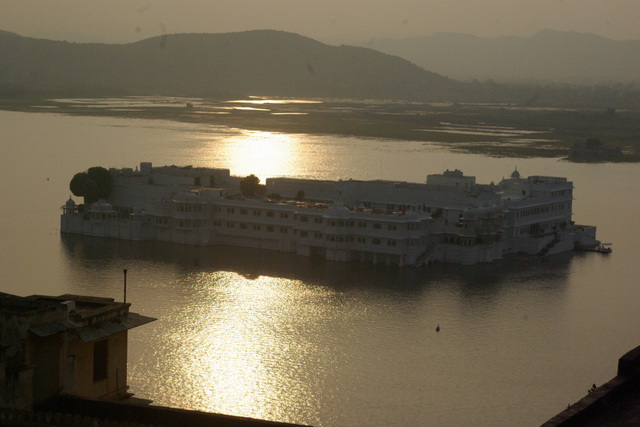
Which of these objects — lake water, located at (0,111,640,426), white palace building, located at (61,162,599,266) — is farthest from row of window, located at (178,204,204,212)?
lake water, located at (0,111,640,426)

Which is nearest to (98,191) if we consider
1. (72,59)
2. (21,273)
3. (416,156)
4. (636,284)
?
(21,273)

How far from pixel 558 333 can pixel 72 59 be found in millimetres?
150495

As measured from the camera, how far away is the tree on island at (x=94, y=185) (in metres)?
31.8

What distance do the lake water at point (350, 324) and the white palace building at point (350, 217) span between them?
672 mm

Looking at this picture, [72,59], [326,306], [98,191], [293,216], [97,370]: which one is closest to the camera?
[97,370]

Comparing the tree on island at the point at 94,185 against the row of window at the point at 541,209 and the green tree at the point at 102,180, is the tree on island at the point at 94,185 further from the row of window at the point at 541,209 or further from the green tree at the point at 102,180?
the row of window at the point at 541,209

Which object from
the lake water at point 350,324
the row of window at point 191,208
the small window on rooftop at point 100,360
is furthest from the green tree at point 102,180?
the small window on rooftop at point 100,360

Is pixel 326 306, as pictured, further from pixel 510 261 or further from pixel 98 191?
pixel 98 191

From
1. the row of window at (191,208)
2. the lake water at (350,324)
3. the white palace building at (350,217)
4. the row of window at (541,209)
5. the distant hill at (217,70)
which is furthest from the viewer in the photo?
the distant hill at (217,70)

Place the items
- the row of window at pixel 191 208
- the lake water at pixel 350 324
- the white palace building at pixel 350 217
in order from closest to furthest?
the lake water at pixel 350 324 → the white palace building at pixel 350 217 → the row of window at pixel 191 208

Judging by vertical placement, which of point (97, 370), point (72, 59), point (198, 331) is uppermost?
point (72, 59)

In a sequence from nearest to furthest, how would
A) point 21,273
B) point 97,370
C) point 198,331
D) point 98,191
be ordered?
point 97,370, point 198,331, point 21,273, point 98,191

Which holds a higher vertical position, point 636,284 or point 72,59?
point 72,59

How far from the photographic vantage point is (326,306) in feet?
73.4
